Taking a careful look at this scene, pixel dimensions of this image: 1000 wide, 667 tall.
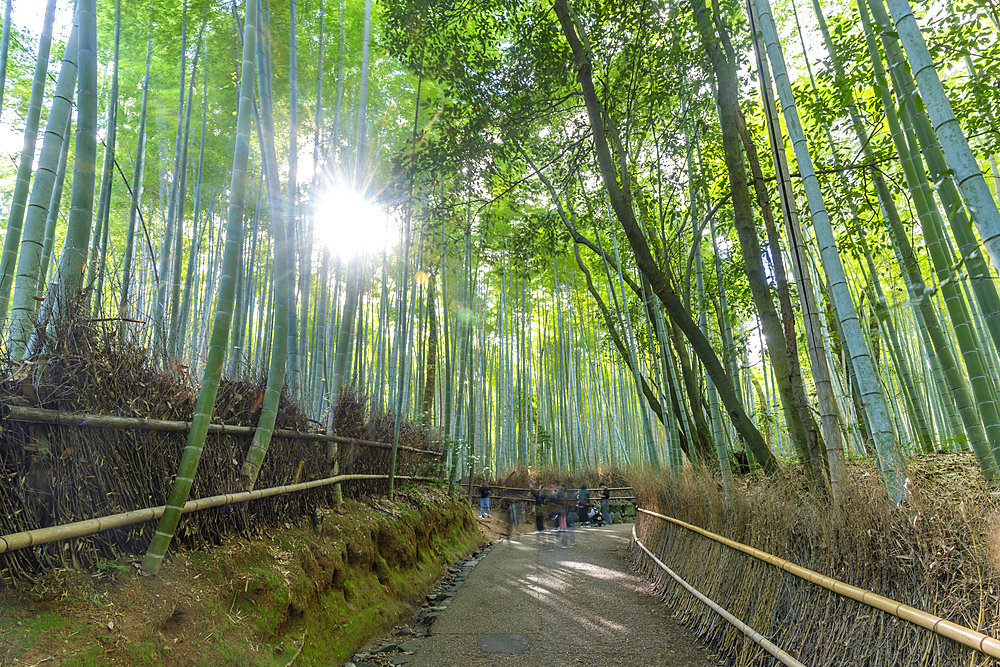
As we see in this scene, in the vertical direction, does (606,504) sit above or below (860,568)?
below

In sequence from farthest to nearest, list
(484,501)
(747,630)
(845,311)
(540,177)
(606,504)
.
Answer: (606,504)
(484,501)
(540,177)
(747,630)
(845,311)

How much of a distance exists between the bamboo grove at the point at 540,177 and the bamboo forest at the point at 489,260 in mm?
27

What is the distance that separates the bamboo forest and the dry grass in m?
0.01

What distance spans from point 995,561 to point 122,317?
280 cm

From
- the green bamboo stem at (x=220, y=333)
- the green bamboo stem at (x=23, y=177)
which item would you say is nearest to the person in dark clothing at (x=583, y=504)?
the green bamboo stem at (x=220, y=333)

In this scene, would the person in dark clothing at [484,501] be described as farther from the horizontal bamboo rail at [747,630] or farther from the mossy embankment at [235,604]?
the horizontal bamboo rail at [747,630]

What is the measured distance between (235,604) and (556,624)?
2083mm

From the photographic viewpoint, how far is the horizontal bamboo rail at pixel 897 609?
1210mm

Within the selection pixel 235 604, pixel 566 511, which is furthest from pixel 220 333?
pixel 566 511

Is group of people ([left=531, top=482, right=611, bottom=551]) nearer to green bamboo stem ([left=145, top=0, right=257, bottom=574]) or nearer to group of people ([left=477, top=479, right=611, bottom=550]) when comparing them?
group of people ([left=477, top=479, right=611, bottom=550])

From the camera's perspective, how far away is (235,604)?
202cm

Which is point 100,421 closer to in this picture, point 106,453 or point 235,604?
point 106,453

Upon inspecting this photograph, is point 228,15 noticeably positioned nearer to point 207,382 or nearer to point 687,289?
point 207,382

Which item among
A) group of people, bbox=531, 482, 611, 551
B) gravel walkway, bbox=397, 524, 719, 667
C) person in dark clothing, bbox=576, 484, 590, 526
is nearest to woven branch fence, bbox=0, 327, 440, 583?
gravel walkway, bbox=397, 524, 719, 667
